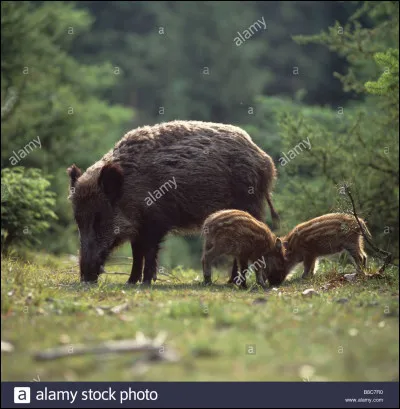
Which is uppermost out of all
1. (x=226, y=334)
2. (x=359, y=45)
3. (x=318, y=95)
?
(x=318, y=95)

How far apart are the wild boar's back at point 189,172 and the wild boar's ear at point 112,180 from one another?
0.42 ft

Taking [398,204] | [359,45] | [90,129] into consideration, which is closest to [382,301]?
[398,204]

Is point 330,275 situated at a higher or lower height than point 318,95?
lower

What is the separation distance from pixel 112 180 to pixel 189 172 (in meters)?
1.07

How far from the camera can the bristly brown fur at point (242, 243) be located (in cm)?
933

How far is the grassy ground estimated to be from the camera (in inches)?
210

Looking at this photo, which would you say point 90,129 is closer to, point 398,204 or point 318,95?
point 398,204

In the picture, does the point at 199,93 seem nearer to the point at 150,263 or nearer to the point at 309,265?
the point at 309,265

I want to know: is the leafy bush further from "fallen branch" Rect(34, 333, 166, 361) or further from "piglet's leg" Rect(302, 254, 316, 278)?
"fallen branch" Rect(34, 333, 166, 361)

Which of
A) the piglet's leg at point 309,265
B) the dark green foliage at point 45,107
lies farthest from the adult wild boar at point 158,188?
the dark green foliage at point 45,107

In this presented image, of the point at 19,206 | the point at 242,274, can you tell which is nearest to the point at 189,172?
the point at 242,274

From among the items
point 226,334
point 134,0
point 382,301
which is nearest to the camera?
point 226,334

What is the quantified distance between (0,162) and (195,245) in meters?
14.7

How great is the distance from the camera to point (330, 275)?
985cm
